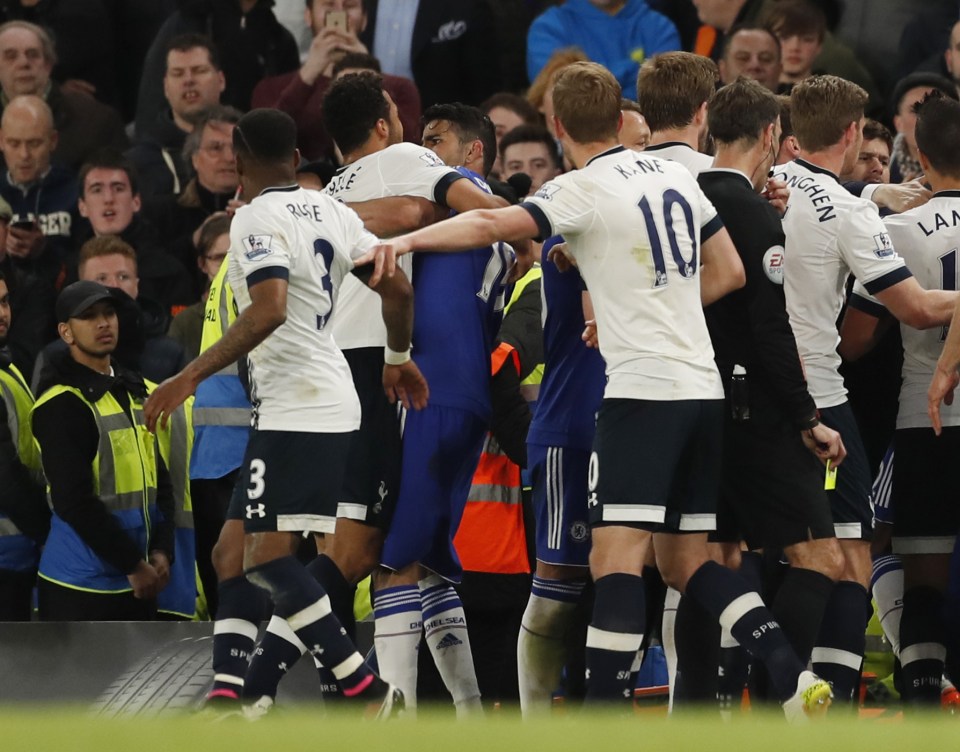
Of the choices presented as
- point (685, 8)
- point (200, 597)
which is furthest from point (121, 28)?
point (200, 597)

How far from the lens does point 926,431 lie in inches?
311

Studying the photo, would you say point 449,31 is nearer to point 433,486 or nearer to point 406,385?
point 406,385

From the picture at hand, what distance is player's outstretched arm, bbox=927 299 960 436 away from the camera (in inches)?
291

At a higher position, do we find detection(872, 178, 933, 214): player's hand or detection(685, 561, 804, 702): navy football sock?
detection(872, 178, 933, 214): player's hand

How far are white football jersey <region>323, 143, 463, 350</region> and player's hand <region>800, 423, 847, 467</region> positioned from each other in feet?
5.76

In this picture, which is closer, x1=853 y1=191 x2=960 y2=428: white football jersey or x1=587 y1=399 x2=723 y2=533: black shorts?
x1=587 y1=399 x2=723 y2=533: black shorts

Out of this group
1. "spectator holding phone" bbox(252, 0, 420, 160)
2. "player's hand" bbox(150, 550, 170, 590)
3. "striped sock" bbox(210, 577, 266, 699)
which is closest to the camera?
"striped sock" bbox(210, 577, 266, 699)

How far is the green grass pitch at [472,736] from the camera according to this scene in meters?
3.60

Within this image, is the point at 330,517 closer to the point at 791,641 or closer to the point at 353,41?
the point at 791,641

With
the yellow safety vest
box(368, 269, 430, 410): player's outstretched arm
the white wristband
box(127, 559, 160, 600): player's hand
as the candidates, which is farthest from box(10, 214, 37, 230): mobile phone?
the white wristband

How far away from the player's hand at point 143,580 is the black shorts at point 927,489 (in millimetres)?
3614

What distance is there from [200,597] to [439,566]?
2815 millimetres

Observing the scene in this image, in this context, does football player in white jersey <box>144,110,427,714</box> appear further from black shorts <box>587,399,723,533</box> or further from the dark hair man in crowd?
the dark hair man in crowd

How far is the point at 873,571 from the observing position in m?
8.38
